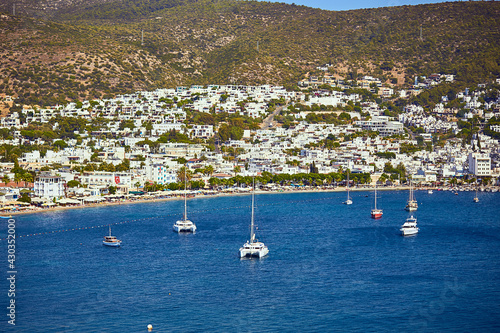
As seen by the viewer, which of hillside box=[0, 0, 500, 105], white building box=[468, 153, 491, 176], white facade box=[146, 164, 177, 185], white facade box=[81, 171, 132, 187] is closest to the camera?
white facade box=[81, 171, 132, 187]

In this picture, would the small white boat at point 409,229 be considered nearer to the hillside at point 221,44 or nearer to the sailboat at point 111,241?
the sailboat at point 111,241

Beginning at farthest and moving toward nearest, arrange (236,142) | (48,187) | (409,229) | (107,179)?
(236,142), (107,179), (48,187), (409,229)

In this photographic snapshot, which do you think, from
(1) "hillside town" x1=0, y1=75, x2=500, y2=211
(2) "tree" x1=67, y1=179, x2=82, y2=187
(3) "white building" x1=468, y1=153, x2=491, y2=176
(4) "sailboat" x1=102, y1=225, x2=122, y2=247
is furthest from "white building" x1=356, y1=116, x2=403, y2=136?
(4) "sailboat" x1=102, y1=225, x2=122, y2=247

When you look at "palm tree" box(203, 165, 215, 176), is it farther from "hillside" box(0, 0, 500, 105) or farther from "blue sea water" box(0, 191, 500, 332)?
"hillside" box(0, 0, 500, 105)

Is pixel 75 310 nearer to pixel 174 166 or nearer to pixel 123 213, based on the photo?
pixel 123 213

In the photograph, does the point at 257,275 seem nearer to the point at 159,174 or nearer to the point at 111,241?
the point at 111,241

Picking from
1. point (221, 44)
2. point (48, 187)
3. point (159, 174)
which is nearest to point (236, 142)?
point (159, 174)

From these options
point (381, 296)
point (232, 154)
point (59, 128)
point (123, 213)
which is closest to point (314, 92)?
point (232, 154)

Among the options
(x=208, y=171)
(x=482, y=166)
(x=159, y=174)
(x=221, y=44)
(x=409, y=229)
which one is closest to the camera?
(x=409, y=229)
